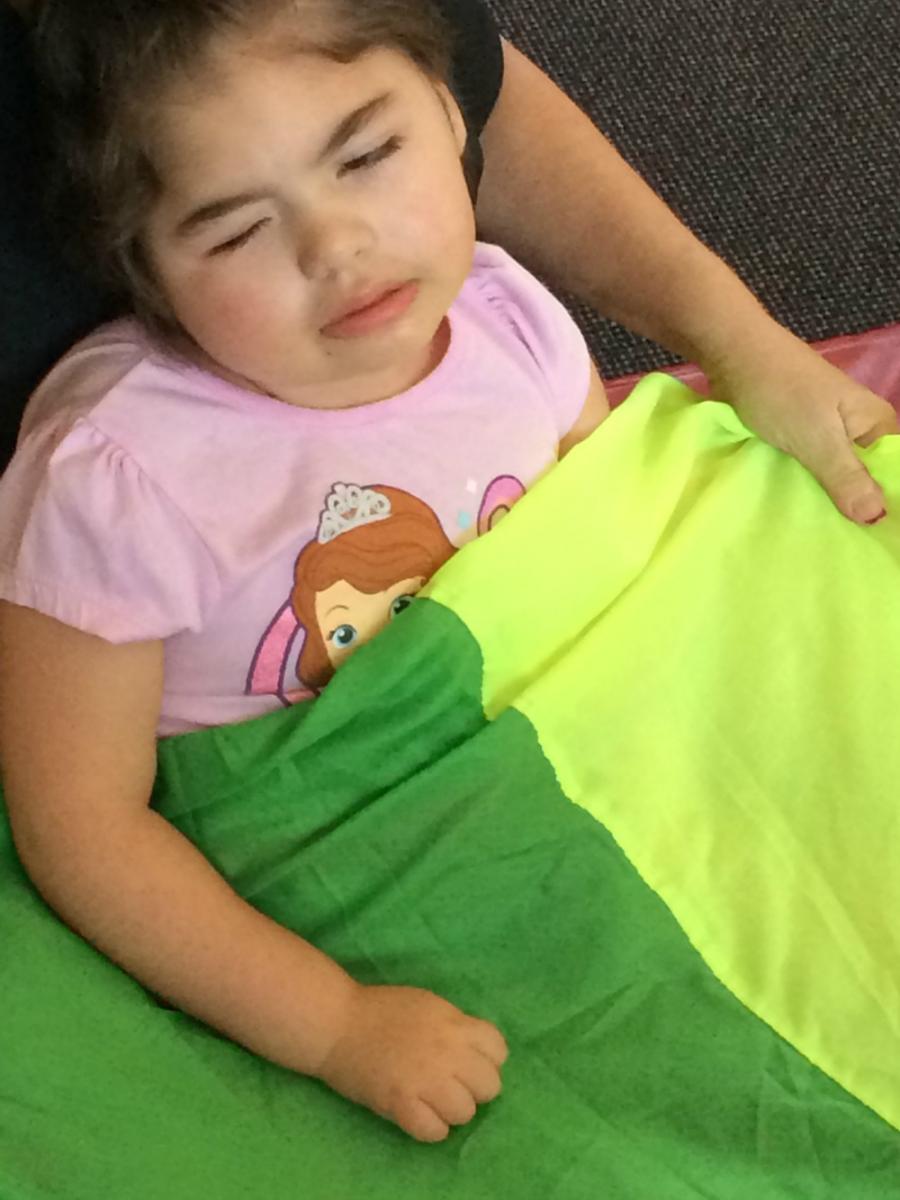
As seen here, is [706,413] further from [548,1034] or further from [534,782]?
[548,1034]

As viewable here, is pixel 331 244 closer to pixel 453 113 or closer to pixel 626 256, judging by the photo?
pixel 453 113

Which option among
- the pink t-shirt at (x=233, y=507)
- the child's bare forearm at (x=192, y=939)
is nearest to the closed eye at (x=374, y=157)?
the pink t-shirt at (x=233, y=507)

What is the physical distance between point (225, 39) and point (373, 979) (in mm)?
467

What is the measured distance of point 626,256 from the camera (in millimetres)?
958

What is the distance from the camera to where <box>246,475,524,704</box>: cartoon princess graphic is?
75cm

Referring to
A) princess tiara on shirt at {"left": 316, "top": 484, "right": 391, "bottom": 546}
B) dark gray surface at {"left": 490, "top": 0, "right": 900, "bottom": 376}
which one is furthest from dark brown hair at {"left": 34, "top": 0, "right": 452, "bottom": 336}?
dark gray surface at {"left": 490, "top": 0, "right": 900, "bottom": 376}

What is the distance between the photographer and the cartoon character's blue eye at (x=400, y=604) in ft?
2.54

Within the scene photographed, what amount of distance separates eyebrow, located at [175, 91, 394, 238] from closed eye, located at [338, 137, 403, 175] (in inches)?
0.5

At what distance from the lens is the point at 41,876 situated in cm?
71

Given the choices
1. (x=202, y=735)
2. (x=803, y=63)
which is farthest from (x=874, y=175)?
(x=202, y=735)

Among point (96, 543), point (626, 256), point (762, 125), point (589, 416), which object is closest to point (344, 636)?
point (96, 543)

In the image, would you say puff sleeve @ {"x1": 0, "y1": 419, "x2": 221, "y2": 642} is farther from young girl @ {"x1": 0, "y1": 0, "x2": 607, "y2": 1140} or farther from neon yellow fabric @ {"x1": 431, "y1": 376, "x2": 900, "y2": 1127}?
neon yellow fabric @ {"x1": 431, "y1": 376, "x2": 900, "y2": 1127}

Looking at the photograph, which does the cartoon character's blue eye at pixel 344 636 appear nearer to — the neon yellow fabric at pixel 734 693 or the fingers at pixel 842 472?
the neon yellow fabric at pixel 734 693

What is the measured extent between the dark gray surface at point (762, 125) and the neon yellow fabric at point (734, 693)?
610mm
